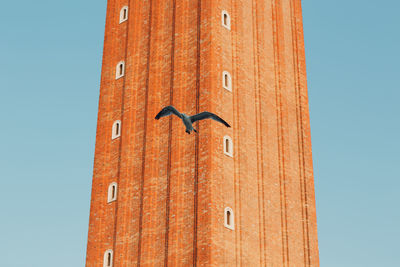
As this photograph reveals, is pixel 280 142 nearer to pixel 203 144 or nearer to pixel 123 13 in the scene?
pixel 203 144

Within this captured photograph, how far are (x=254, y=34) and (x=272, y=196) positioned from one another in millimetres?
9301

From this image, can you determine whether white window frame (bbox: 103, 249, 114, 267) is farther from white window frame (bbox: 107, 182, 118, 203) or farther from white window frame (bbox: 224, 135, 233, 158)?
white window frame (bbox: 224, 135, 233, 158)

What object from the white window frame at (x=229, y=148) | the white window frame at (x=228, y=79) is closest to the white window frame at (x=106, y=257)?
the white window frame at (x=229, y=148)

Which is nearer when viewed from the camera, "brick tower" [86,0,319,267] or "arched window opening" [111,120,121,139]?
"brick tower" [86,0,319,267]

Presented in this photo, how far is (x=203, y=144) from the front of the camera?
37.6m

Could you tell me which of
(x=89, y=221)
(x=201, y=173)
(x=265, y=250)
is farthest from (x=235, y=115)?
(x=89, y=221)

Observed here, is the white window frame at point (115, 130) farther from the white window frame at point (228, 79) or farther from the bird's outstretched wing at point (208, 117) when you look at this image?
the bird's outstretched wing at point (208, 117)

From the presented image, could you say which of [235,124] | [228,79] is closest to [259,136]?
[235,124]

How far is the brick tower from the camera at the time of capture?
37094 millimetres

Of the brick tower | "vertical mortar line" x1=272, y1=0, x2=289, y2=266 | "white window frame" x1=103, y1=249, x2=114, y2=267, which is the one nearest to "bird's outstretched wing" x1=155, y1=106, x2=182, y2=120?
the brick tower

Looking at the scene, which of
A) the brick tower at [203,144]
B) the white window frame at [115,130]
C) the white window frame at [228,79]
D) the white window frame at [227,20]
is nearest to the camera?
the brick tower at [203,144]

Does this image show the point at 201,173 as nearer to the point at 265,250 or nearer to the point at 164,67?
the point at 265,250

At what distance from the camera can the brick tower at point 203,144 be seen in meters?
37.1

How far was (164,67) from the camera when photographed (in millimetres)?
42062
